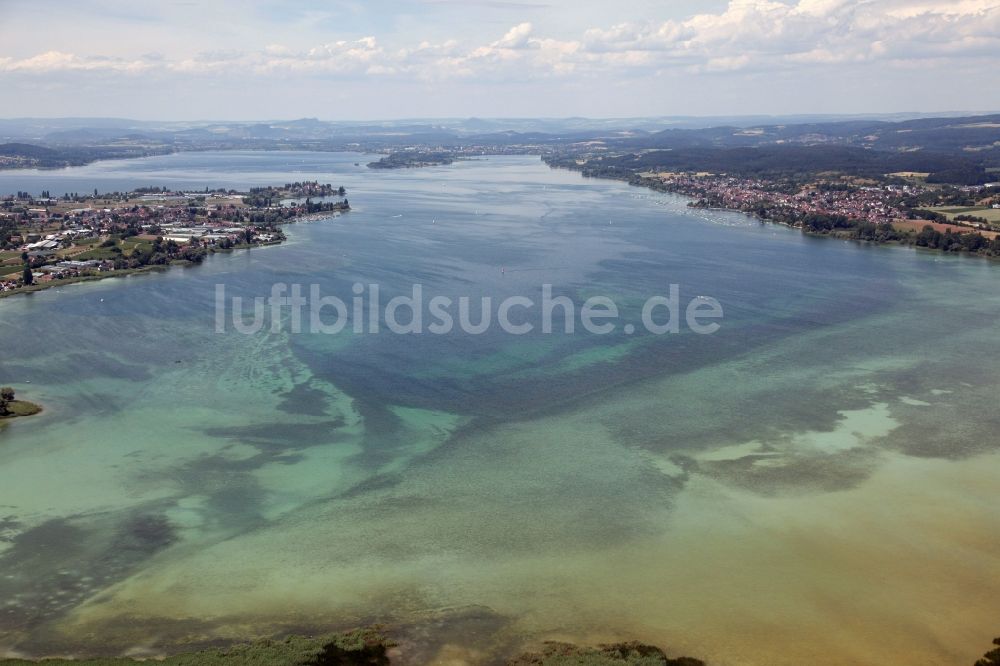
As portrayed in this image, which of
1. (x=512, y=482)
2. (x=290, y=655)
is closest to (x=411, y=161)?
(x=512, y=482)

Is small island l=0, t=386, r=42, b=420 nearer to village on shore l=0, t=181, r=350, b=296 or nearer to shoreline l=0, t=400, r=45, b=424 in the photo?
shoreline l=0, t=400, r=45, b=424

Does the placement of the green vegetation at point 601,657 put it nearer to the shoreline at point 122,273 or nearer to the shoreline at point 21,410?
the shoreline at point 21,410

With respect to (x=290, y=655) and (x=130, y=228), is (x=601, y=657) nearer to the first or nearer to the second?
(x=290, y=655)

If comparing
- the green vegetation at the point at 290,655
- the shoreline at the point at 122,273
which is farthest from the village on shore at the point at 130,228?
the green vegetation at the point at 290,655

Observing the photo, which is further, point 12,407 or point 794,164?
point 794,164

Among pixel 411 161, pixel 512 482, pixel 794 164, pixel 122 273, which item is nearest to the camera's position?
pixel 512 482

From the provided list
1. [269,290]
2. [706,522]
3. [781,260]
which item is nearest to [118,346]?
[269,290]
